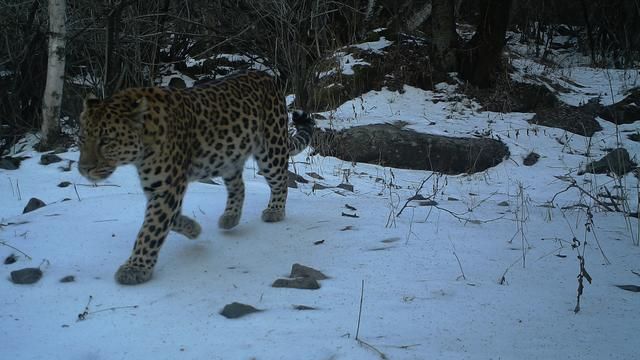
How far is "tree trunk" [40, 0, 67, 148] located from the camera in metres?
10.4

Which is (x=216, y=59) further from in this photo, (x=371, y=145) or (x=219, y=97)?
(x=219, y=97)

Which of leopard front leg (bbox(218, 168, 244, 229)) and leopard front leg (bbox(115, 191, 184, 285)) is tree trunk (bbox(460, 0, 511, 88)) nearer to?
leopard front leg (bbox(218, 168, 244, 229))

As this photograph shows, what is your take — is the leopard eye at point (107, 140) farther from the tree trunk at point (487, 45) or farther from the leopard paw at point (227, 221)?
the tree trunk at point (487, 45)

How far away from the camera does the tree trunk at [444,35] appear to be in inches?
600

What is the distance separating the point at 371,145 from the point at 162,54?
7.50 meters

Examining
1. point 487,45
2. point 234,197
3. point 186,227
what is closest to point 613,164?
point 487,45

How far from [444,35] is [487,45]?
3.42 ft

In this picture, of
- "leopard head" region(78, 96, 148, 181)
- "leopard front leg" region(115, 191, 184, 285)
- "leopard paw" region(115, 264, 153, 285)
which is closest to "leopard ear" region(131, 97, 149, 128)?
"leopard head" region(78, 96, 148, 181)

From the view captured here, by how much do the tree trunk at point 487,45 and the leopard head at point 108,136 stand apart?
1077 cm

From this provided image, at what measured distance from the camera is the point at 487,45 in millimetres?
14852

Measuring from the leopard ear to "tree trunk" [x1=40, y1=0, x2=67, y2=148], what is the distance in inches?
221

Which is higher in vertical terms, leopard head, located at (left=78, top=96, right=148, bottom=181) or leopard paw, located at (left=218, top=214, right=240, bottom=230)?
leopard head, located at (left=78, top=96, right=148, bottom=181)

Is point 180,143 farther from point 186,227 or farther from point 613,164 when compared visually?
point 613,164

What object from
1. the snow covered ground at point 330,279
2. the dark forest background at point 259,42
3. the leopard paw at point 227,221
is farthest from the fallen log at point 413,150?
the leopard paw at point 227,221
